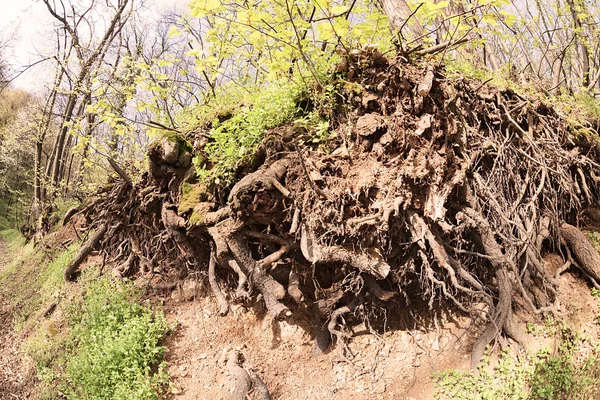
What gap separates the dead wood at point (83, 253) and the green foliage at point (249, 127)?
4011mm

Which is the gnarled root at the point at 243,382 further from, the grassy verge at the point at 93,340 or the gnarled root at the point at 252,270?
the grassy verge at the point at 93,340

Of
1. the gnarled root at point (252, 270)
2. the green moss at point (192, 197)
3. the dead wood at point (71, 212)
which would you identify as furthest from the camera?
the dead wood at point (71, 212)

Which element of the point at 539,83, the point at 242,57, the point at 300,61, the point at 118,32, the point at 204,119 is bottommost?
the point at 539,83

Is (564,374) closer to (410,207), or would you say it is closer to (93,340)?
(410,207)

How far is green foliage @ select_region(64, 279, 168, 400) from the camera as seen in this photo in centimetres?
466

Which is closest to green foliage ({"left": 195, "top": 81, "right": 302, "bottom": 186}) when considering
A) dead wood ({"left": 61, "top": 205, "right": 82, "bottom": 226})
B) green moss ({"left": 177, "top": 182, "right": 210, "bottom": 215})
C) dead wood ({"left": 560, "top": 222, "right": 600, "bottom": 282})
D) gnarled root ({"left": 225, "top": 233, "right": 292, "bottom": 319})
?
green moss ({"left": 177, "top": 182, "right": 210, "bottom": 215})

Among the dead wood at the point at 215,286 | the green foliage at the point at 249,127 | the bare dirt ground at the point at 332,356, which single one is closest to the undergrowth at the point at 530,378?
the bare dirt ground at the point at 332,356

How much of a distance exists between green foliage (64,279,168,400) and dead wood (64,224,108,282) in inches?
77.6

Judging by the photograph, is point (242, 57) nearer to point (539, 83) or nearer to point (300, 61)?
point (300, 61)

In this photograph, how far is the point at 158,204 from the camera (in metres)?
6.23

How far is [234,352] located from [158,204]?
271 cm

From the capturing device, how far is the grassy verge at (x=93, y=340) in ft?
15.5

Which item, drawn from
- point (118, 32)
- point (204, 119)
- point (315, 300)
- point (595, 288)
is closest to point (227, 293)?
point (315, 300)

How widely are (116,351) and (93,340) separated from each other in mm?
681
